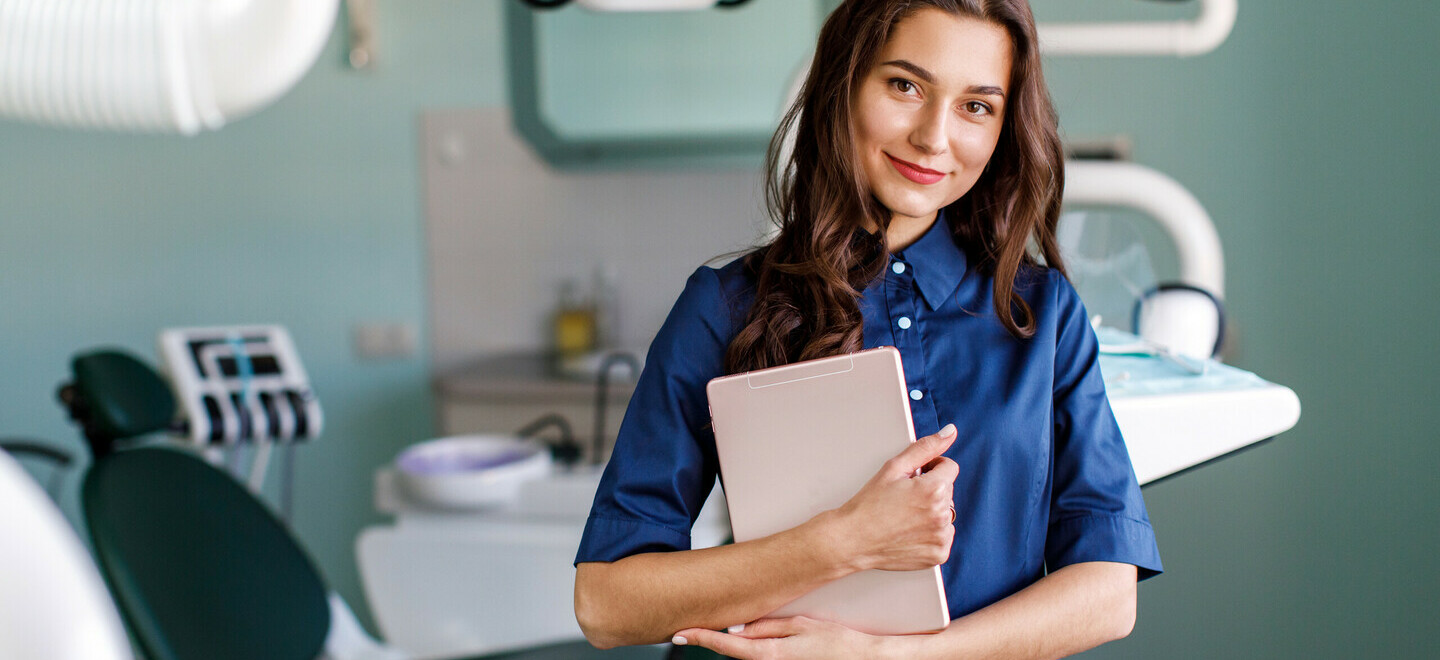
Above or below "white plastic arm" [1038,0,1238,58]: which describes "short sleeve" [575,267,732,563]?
below

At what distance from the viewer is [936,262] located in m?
0.76

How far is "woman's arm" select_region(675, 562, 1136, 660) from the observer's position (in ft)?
2.08

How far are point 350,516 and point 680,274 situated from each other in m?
1.24

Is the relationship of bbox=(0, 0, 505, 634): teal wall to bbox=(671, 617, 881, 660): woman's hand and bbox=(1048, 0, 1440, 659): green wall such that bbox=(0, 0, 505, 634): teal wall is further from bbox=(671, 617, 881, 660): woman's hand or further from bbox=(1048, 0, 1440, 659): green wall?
bbox=(671, 617, 881, 660): woman's hand

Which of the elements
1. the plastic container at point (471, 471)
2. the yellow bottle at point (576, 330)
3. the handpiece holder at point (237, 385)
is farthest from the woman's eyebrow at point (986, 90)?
the yellow bottle at point (576, 330)

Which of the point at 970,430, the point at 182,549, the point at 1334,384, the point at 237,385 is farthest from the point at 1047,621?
the point at 237,385

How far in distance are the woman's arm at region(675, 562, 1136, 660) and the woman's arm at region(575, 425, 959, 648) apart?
0.02 meters

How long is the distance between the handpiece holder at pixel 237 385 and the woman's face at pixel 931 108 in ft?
5.08

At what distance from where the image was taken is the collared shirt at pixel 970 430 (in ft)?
2.31

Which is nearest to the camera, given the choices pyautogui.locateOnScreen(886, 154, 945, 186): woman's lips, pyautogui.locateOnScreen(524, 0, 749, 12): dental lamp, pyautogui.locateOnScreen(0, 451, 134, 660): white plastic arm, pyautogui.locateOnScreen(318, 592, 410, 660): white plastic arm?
pyautogui.locateOnScreen(0, 451, 134, 660): white plastic arm

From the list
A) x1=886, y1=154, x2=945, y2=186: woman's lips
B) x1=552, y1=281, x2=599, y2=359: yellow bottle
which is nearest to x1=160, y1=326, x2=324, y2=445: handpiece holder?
x1=552, y1=281, x2=599, y2=359: yellow bottle

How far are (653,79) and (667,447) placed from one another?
1.96 m

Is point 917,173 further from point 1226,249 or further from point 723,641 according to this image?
point 1226,249

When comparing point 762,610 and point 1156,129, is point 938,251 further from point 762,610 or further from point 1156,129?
point 1156,129
